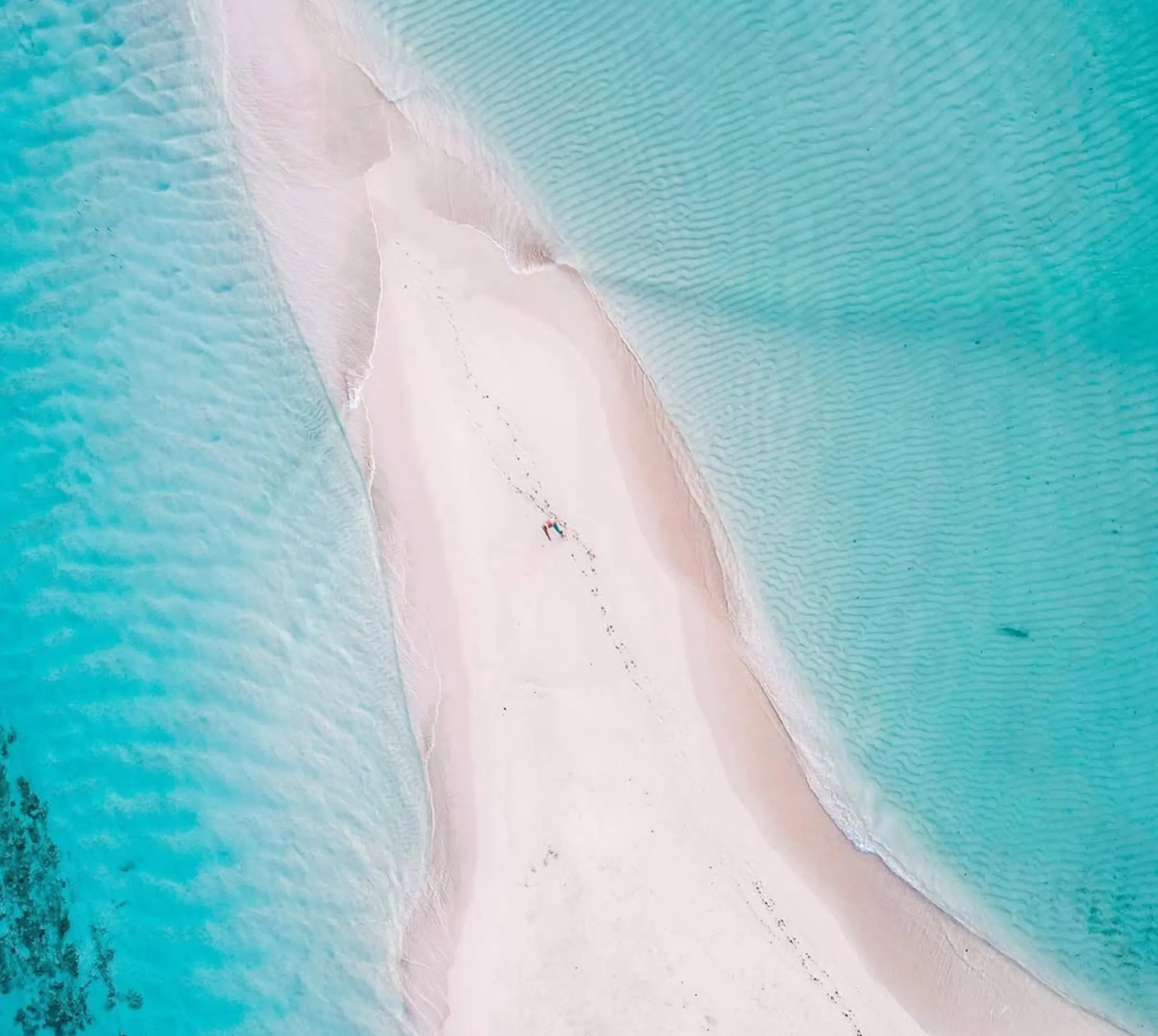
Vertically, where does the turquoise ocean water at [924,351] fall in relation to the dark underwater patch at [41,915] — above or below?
above

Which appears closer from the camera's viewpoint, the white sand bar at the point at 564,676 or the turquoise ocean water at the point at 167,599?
the turquoise ocean water at the point at 167,599

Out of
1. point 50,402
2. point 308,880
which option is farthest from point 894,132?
point 308,880

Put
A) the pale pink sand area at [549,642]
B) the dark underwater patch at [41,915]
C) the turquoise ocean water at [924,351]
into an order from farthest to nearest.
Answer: the pale pink sand area at [549,642] → the dark underwater patch at [41,915] → the turquoise ocean water at [924,351]

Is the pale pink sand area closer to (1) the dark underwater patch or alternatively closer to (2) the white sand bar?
(2) the white sand bar

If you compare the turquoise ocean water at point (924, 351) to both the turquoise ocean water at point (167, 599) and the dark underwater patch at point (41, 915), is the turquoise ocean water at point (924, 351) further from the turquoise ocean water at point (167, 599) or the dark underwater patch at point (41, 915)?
the dark underwater patch at point (41, 915)

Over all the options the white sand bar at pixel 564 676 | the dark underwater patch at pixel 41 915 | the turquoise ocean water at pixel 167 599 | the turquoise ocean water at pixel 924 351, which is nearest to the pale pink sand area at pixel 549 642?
the white sand bar at pixel 564 676

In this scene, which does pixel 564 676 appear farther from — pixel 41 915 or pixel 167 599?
pixel 41 915

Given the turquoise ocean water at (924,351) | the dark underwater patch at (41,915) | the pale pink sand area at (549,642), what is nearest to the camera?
the turquoise ocean water at (924,351)

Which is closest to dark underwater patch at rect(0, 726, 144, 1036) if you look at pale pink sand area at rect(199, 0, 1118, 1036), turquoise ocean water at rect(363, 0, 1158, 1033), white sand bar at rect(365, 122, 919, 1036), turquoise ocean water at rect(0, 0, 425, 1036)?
turquoise ocean water at rect(0, 0, 425, 1036)
